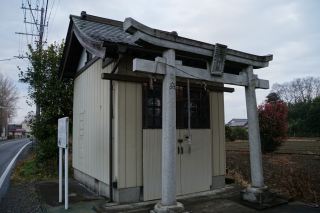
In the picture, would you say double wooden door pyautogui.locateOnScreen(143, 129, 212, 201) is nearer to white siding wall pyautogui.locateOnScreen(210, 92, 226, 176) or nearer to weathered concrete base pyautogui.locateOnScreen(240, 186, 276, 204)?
white siding wall pyautogui.locateOnScreen(210, 92, 226, 176)

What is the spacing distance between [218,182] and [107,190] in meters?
2.92

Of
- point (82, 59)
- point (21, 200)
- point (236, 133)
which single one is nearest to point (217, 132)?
point (82, 59)

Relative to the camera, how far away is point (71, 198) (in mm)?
5816

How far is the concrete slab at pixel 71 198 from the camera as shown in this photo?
505 cm

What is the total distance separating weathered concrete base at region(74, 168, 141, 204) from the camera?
4.98m

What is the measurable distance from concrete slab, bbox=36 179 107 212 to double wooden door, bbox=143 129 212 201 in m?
1.24

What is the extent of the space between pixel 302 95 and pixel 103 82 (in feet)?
188

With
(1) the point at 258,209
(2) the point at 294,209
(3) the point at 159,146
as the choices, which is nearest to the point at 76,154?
(3) the point at 159,146

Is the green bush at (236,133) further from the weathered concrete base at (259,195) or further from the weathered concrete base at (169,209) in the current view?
the weathered concrete base at (169,209)

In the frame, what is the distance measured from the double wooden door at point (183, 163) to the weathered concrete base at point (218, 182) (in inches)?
10.4

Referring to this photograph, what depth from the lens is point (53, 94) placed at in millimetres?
9242

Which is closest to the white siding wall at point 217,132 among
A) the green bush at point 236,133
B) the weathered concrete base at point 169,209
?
the weathered concrete base at point 169,209

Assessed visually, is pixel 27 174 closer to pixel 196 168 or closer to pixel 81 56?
pixel 81 56

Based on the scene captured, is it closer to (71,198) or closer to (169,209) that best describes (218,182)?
(169,209)
